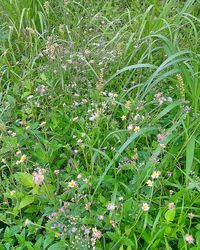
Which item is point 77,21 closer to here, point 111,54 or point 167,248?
point 111,54

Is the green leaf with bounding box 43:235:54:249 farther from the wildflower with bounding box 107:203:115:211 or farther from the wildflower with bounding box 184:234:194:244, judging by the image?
the wildflower with bounding box 184:234:194:244

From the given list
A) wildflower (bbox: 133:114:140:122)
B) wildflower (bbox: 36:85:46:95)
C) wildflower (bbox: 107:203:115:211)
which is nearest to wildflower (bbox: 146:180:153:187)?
wildflower (bbox: 107:203:115:211)

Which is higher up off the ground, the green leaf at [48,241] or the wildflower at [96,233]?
the wildflower at [96,233]

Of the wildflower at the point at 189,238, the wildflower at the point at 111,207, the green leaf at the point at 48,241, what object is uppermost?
the wildflower at the point at 111,207

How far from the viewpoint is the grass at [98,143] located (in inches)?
56.1

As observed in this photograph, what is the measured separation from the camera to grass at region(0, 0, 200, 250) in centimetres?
143

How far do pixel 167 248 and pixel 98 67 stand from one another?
1.06 metres

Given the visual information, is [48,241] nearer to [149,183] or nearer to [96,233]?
[96,233]

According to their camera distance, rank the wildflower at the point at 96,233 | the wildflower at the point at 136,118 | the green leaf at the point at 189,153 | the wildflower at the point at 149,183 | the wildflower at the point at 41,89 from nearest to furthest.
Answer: the wildflower at the point at 96,233, the wildflower at the point at 149,183, the green leaf at the point at 189,153, the wildflower at the point at 136,118, the wildflower at the point at 41,89

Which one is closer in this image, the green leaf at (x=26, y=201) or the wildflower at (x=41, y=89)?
the green leaf at (x=26, y=201)

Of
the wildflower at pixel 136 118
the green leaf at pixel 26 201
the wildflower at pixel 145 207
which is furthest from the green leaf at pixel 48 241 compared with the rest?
the wildflower at pixel 136 118

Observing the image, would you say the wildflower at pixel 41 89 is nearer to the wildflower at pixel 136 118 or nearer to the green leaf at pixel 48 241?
the wildflower at pixel 136 118

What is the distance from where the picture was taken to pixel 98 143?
1.73 m

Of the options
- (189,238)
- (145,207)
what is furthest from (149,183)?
(189,238)
